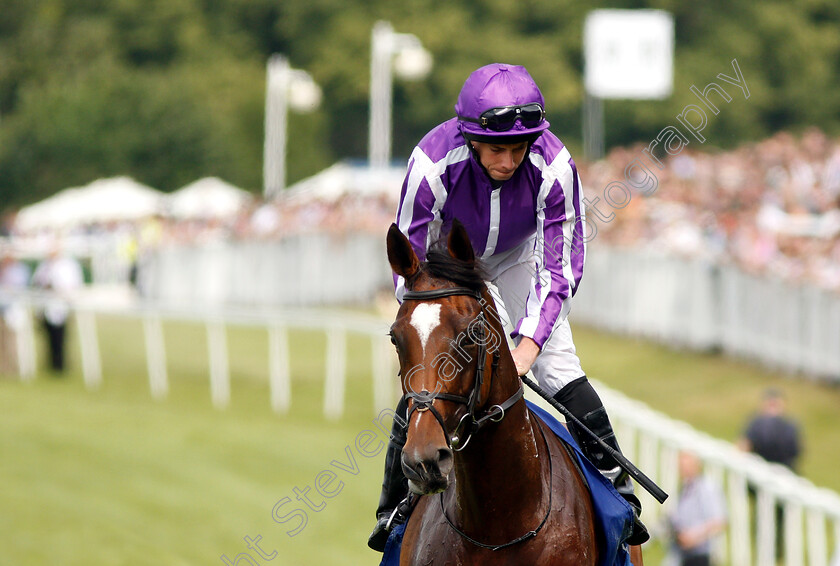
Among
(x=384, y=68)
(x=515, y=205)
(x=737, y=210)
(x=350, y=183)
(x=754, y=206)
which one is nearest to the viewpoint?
(x=515, y=205)

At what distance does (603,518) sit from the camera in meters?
4.34

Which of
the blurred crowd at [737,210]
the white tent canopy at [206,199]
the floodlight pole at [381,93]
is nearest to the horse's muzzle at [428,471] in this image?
the blurred crowd at [737,210]

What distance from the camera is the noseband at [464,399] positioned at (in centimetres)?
348

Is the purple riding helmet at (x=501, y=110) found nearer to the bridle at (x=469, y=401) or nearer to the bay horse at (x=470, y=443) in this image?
the bay horse at (x=470, y=443)

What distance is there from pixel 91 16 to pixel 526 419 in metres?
47.4

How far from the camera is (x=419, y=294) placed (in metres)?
3.71

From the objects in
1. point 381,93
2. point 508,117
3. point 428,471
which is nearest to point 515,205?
point 508,117

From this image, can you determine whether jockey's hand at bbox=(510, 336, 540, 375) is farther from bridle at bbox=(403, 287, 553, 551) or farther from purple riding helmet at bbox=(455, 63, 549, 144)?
purple riding helmet at bbox=(455, 63, 549, 144)

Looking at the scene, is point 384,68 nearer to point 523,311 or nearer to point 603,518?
point 523,311

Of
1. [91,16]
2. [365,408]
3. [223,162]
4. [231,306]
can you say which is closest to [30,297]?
[365,408]

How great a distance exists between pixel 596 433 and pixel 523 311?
523 millimetres

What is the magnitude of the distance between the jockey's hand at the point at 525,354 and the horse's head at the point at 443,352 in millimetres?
123

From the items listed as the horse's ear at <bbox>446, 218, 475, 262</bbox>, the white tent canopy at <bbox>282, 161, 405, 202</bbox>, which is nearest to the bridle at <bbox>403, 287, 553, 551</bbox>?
the horse's ear at <bbox>446, 218, 475, 262</bbox>

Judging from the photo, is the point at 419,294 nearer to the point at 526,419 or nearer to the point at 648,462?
the point at 526,419
